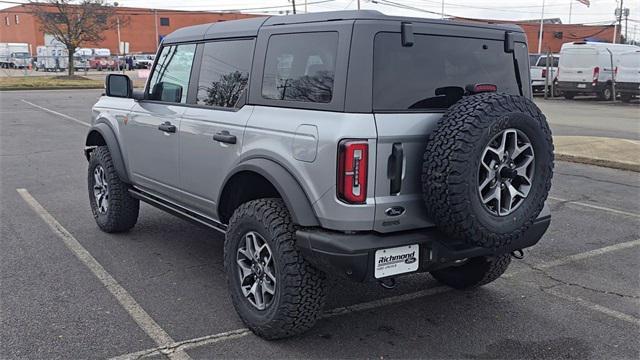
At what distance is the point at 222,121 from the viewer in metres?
4.02

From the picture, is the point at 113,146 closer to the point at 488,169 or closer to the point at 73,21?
the point at 488,169

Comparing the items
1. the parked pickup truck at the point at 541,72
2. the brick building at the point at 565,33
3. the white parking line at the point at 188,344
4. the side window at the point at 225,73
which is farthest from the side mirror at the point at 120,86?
the brick building at the point at 565,33

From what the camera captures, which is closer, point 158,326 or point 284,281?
point 284,281

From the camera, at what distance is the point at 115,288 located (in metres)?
4.36

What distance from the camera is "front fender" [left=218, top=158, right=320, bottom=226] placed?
10.7 feet

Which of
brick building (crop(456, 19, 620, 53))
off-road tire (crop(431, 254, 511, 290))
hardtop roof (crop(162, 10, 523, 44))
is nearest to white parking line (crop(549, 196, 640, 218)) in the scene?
off-road tire (crop(431, 254, 511, 290))

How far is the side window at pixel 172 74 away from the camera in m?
4.67

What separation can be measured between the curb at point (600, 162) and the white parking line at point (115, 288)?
27.5 ft

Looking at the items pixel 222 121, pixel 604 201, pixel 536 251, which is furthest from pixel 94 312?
pixel 604 201

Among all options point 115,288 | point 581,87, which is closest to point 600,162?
point 115,288

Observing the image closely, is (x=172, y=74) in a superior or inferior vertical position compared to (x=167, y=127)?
superior

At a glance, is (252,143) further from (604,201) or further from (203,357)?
(604,201)

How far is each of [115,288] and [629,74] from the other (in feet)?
84.7

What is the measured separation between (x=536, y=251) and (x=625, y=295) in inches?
42.8
